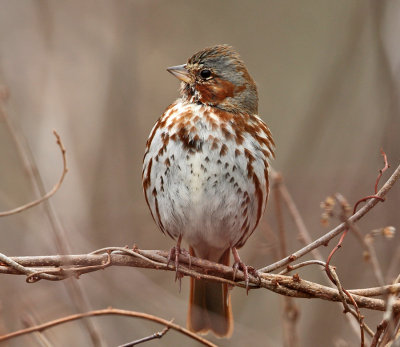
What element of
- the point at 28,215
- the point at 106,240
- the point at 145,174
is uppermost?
the point at 145,174

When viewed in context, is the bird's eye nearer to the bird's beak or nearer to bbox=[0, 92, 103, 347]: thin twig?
the bird's beak

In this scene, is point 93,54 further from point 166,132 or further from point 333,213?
point 333,213

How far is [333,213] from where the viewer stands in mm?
3449

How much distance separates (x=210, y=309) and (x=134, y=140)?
2577mm

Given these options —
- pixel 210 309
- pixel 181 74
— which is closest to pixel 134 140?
pixel 181 74

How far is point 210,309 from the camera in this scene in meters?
4.91

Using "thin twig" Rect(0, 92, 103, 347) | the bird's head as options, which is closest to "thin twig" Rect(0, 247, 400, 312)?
"thin twig" Rect(0, 92, 103, 347)

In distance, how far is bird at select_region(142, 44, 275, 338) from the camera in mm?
4562

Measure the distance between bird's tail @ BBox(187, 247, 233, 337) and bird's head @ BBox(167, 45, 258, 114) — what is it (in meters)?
1.18

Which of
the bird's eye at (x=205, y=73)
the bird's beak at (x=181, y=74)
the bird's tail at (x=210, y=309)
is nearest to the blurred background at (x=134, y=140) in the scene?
the bird's tail at (x=210, y=309)

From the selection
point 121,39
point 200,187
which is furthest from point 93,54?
point 200,187

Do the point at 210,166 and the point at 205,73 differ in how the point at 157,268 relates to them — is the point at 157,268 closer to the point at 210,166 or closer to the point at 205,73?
the point at 210,166

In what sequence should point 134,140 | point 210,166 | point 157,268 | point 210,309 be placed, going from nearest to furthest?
1. point 157,268
2. point 210,166
3. point 210,309
4. point 134,140

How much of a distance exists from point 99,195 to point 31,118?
3.13 ft
